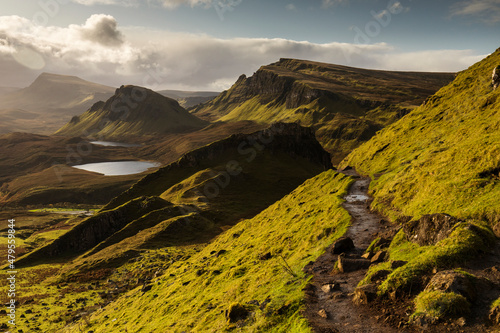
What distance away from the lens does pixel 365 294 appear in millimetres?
19469

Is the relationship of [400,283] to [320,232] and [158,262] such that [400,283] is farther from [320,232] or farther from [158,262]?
[158,262]

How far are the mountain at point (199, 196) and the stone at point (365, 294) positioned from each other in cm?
7661

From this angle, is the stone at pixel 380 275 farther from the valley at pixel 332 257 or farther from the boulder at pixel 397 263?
the boulder at pixel 397 263

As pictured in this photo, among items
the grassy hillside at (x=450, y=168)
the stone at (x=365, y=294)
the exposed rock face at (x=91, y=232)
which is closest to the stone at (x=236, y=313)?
the stone at (x=365, y=294)

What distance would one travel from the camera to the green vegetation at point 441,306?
1578 cm

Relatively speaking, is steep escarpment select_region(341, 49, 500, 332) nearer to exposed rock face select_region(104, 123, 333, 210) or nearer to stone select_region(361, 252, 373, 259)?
stone select_region(361, 252, 373, 259)

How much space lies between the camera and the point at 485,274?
18641 mm

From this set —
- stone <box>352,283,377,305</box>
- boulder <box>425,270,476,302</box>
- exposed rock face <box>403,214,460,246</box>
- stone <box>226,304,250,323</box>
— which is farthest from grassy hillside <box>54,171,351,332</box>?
exposed rock face <box>403,214,460,246</box>

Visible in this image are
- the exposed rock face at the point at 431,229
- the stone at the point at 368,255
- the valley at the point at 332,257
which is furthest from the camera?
the stone at the point at 368,255

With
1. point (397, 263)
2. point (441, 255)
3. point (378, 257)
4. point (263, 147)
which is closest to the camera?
point (441, 255)

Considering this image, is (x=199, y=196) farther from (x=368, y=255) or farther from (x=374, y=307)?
(x=374, y=307)

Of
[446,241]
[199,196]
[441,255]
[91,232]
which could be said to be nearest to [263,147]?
[199,196]

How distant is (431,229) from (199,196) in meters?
118

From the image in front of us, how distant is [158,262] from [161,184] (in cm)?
8608
